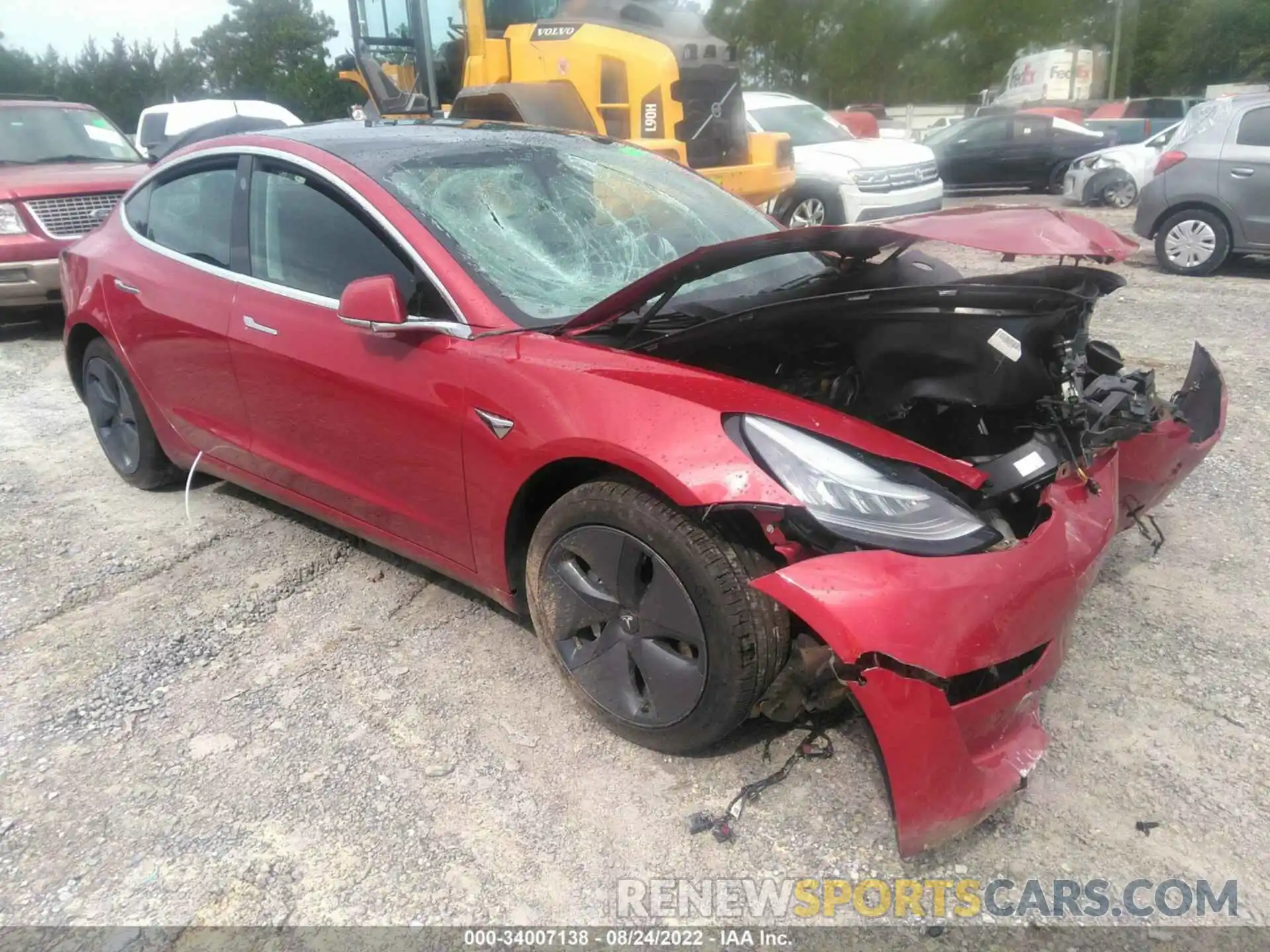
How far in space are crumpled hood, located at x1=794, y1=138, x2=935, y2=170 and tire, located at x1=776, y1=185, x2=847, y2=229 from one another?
31 centimetres

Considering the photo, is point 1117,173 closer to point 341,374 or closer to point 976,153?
point 976,153

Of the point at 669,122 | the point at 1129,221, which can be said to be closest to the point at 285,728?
the point at 669,122

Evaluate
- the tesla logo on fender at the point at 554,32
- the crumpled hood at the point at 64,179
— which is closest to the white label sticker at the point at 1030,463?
the crumpled hood at the point at 64,179

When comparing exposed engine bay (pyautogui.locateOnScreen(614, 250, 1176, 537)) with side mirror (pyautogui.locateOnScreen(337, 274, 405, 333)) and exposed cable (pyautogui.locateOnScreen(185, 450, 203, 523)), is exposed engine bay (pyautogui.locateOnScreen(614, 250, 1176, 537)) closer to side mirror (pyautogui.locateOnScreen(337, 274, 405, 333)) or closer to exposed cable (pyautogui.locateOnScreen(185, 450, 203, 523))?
side mirror (pyautogui.locateOnScreen(337, 274, 405, 333))

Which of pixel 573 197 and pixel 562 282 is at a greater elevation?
pixel 573 197

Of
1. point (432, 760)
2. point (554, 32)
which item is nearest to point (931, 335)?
point (432, 760)

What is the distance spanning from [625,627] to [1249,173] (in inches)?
326

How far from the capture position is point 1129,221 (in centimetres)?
1230

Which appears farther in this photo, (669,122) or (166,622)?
(669,122)

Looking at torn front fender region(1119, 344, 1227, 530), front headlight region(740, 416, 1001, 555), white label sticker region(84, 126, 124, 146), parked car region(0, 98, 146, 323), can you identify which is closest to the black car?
white label sticker region(84, 126, 124, 146)

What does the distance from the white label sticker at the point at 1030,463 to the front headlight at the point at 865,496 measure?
0.74 feet

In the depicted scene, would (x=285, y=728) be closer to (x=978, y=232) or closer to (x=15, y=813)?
(x=15, y=813)

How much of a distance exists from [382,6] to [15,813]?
8.47 m

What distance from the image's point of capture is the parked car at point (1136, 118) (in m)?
17.4
